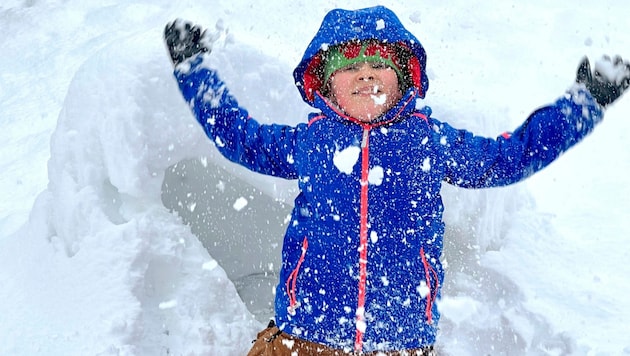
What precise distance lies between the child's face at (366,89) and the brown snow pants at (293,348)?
75 cm

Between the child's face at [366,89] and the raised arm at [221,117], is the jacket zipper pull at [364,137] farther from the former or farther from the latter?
the raised arm at [221,117]

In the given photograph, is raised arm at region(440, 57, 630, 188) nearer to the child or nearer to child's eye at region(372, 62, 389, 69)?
the child

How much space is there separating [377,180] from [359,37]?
1.54 feet

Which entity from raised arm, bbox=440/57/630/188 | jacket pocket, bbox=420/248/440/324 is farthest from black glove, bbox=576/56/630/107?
jacket pocket, bbox=420/248/440/324

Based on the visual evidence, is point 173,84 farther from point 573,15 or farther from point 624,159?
point 573,15

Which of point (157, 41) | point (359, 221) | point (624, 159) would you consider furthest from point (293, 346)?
point (624, 159)

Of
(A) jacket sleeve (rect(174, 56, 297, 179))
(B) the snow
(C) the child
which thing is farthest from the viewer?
(B) the snow

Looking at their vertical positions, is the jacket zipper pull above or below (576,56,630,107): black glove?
below

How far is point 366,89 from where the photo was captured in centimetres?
203

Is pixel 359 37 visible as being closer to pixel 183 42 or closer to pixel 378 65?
pixel 378 65

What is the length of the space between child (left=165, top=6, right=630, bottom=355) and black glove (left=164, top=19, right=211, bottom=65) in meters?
0.42

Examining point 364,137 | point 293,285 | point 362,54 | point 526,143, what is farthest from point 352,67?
point 293,285

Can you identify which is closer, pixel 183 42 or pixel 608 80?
pixel 608 80

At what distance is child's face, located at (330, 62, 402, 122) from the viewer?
6.63 feet
